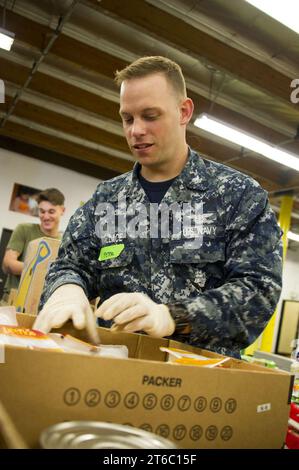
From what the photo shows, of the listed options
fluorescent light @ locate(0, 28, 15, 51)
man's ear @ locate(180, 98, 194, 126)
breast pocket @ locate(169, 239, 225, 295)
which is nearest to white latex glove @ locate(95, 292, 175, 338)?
breast pocket @ locate(169, 239, 225, 295)

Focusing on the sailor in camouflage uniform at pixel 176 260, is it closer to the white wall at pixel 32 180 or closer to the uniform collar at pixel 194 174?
the uniform collar at pixel 194 174

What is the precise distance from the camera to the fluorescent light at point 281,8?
325 centimetres

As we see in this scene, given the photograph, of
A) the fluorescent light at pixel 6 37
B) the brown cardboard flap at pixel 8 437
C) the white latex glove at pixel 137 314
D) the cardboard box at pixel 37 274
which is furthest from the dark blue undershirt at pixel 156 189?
the fluorescent light at pixel 6 37

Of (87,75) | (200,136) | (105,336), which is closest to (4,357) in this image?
(105,336)

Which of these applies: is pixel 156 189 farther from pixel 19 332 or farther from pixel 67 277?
pixel 19 332

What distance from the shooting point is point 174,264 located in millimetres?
1469

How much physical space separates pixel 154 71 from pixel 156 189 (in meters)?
0.44

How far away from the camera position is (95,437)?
0.53 m

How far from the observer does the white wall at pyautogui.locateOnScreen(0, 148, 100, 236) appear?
957 cm

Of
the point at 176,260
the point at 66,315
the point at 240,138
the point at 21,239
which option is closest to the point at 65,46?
the point at 240,138

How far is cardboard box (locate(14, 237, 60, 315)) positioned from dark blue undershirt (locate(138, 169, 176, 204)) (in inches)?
43.7

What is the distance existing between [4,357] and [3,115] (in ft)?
28.8

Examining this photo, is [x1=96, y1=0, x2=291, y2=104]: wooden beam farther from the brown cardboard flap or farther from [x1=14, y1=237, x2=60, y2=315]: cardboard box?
the brown cardboard flap

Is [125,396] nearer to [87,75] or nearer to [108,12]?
[108,12]
